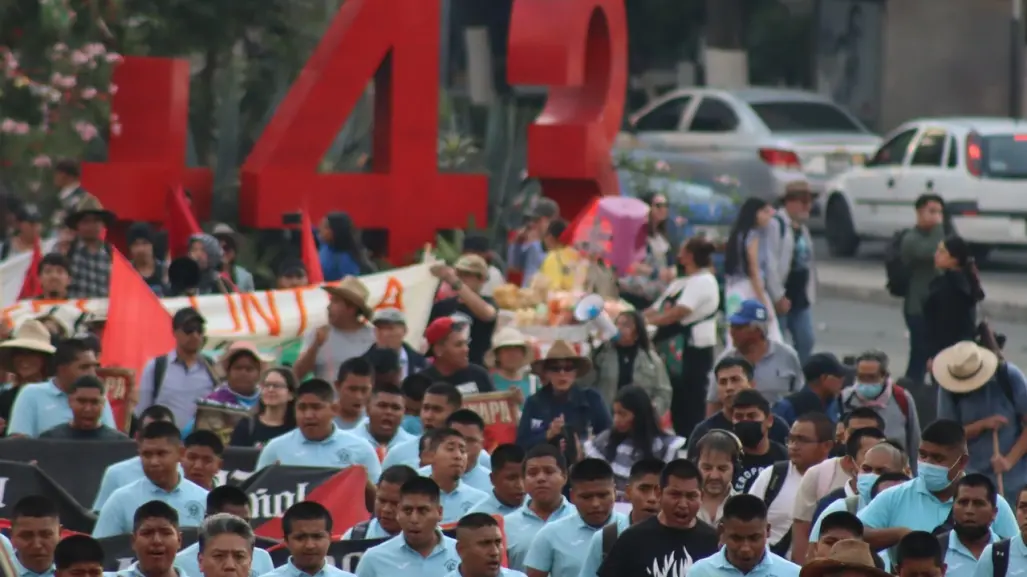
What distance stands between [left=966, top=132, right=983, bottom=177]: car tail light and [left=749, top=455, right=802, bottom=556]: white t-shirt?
1361cm

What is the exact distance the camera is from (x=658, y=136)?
2878 centimetres

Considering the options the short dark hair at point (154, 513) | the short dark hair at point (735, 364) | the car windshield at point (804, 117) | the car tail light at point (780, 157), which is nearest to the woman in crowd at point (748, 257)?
the short dark hair at point (735, 364)

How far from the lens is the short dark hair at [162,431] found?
11.4 meters

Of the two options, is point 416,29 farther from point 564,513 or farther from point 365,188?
point 564,513

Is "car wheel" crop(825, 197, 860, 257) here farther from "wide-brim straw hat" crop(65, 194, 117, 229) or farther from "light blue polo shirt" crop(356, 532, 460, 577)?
"light blue polo shirt" crop(356, 532, 460, 577)

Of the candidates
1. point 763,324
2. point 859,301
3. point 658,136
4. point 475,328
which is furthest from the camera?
point 658,136

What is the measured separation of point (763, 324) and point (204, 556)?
5.25 metres

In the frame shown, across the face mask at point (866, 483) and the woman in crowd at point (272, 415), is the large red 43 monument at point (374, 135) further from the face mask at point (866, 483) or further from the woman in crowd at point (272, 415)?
the face mask at point (866, 483)

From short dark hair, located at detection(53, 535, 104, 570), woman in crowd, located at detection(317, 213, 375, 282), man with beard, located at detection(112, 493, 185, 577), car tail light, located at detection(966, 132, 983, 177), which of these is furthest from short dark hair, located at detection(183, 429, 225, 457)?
car tail light, located at detection(966, 132, 983, 177)

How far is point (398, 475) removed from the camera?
35.3 ft

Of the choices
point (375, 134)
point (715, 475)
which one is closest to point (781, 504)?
point (715, 475)

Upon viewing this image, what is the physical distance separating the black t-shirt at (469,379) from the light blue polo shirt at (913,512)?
3.94m

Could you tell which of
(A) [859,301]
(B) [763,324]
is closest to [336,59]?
(B) [763,324]

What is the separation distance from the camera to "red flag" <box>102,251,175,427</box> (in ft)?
48.0
